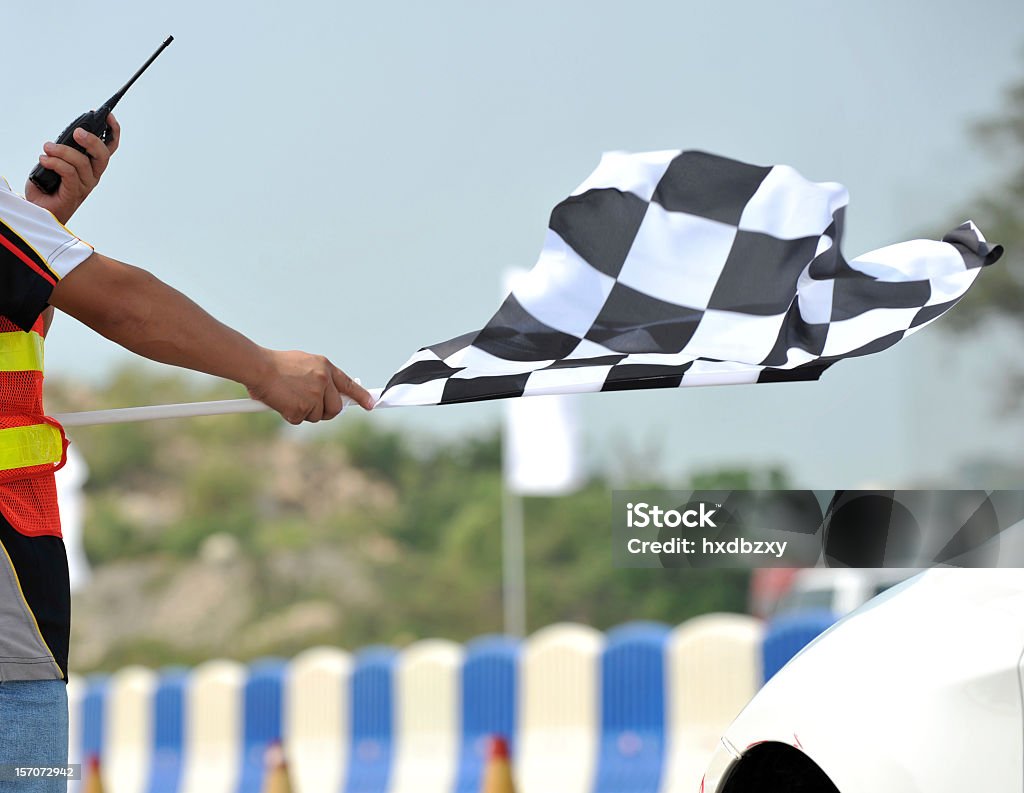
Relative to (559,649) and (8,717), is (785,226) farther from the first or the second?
(559,649)

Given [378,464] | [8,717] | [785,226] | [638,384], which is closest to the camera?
[8,717]

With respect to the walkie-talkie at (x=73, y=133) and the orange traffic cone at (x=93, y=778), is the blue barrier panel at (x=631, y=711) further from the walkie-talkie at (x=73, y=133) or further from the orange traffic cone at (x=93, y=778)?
the walkie-talkie at (x=73, y=133)

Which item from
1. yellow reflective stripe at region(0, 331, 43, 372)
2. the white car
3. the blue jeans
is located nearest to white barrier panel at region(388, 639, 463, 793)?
the white car

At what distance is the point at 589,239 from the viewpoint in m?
3.69

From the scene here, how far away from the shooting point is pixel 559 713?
770 cm

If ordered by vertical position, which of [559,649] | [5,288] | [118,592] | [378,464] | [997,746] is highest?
[5,288]

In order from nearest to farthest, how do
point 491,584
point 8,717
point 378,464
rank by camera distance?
1. point 8,717
2. point 491,584
3. point 378,464

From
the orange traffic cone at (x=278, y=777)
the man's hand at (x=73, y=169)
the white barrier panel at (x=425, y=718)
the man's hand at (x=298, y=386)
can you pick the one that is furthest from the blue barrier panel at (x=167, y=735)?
the man's hand at (x=298, y=386)

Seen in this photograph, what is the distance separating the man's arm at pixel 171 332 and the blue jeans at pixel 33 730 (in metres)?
0.63

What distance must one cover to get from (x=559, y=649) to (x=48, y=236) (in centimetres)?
574

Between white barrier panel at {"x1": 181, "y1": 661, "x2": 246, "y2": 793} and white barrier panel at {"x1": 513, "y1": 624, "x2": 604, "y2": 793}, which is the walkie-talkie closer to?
white barrier panel at {"x1": 513, "y1": 624, "x2": 604, "y2": 793}

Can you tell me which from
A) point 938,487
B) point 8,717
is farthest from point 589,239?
point 8,717

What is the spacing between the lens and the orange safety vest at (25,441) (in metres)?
2.38

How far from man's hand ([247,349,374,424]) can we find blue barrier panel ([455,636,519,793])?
5351mm
